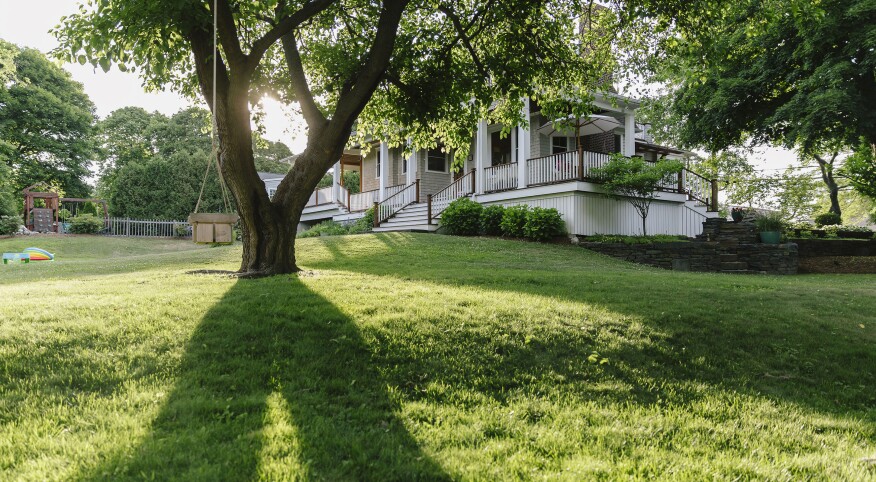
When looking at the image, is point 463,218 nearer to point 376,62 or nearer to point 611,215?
point 611,215

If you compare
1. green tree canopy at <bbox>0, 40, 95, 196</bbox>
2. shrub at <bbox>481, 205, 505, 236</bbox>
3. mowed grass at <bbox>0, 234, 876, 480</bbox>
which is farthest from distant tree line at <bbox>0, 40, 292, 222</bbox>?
mowed grass at <bbox>0, 234, 876, 480</bbox>

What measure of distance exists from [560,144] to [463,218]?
6074 millimetres

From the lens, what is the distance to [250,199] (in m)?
8.13

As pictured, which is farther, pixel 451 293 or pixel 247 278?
pixel 247 278

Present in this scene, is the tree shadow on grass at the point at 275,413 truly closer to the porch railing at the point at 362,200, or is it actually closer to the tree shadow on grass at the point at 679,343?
the tree shadow on grass at the point at 679,343

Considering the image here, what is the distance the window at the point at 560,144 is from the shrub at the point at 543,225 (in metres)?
5.61

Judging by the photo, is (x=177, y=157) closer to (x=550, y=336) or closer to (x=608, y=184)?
(x=608, y=184)

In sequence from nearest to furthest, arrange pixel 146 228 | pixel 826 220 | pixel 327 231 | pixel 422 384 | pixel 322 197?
pixel 422 384, pixel 327 231, pixel 826 220, pixel 322 197, pixel 146 228

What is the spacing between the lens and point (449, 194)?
20922 millimetres

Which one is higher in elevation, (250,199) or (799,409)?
(250,199)

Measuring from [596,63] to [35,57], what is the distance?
3673 cm

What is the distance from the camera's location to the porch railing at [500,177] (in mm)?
19016

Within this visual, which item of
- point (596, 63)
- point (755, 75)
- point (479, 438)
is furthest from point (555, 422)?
point (755, 75)

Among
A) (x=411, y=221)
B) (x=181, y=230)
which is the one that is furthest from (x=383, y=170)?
(x=181, y=230)
